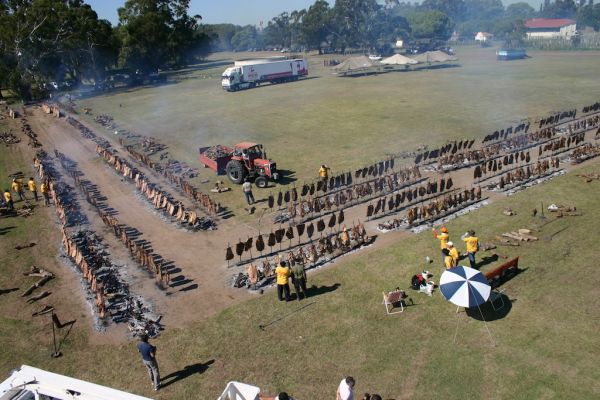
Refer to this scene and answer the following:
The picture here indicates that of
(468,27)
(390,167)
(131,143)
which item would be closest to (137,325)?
(390,167)

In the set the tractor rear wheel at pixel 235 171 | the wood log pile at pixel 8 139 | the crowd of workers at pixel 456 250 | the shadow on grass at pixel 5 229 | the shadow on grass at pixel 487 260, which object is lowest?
the shadow on grass at pixel 487 260

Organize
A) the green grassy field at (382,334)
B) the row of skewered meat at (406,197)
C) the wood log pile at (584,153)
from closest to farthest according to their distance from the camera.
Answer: the green grassy field at (382,334) → the row of skewered meat at (406,197) → the wood log pile at (584,153)

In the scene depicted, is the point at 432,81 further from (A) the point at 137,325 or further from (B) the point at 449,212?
(A) the point at 137,325

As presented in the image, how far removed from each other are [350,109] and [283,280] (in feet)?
127

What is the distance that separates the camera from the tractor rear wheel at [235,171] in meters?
30.0

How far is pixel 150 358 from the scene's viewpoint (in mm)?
12984

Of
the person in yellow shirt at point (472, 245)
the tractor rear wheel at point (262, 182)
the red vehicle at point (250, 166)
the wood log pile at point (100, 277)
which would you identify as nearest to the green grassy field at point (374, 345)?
the wood log pile at point (100, 277)

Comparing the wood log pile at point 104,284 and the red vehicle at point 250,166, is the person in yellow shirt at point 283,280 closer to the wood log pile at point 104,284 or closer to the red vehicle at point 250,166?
the wood log pile at point 104,284

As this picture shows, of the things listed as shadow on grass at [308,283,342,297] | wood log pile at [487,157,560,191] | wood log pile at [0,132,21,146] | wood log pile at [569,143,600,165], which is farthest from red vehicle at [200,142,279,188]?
wood log pile at [0,132,21,146]

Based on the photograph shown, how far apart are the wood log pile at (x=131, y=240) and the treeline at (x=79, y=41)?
52.7 metres

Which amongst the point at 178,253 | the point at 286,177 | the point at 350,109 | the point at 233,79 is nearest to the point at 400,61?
the point at 233,79

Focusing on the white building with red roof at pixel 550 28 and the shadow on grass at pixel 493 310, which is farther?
the white building with red roof at pixel 550 28

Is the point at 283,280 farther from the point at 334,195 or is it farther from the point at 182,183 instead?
the point at 182,183

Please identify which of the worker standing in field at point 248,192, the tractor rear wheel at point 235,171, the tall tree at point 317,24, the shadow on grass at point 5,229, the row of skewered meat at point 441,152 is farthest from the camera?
the tall tree at point 317,24
